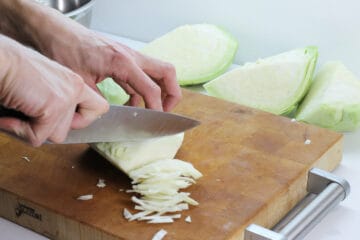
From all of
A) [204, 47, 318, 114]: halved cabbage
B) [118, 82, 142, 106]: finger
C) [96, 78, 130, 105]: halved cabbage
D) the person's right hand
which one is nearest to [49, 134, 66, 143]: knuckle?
the person's right hand

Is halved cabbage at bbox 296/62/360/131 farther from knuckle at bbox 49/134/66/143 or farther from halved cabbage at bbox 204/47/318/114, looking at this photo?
knuckle at bbox 49/134/66/143

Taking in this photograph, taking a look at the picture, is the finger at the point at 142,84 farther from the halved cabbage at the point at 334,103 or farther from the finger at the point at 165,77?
the halved cabbage at the point at 334,103

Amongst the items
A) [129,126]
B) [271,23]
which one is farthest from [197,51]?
[129,126]

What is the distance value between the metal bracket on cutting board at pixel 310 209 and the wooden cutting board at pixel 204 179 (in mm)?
14

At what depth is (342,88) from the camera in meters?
1.42

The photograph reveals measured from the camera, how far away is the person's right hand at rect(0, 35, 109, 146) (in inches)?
37.4

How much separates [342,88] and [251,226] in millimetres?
442

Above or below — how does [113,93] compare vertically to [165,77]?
below

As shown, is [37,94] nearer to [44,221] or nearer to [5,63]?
[5,63]

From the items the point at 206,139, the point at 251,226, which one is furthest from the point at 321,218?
the point at 206,139

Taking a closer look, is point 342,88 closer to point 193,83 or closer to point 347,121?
point 347,121

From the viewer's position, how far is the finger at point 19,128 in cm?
99

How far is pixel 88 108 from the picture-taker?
105cm

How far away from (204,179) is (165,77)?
0.61ft
